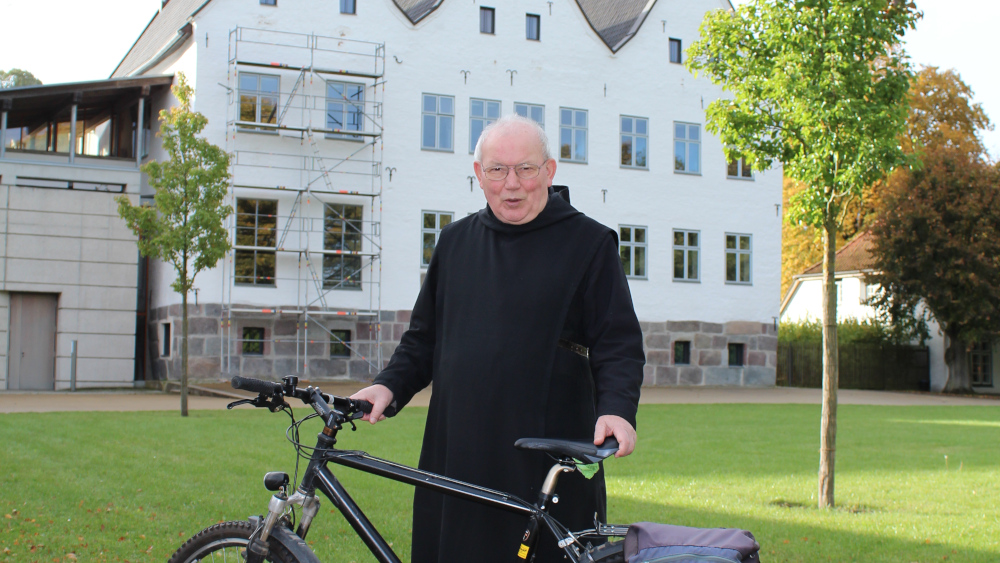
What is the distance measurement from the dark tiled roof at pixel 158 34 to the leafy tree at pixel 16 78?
34.3ft

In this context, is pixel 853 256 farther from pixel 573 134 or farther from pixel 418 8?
pixel 418 8

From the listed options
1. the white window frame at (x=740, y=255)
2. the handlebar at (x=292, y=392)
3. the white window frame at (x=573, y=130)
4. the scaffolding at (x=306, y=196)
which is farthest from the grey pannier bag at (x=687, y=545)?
the white window frame at (x=740, y=255)

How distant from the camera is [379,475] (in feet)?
9.82

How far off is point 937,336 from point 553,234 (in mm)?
37903

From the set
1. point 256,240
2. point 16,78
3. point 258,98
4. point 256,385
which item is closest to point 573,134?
point 258,98

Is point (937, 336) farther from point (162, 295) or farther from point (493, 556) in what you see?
point (493, 556)

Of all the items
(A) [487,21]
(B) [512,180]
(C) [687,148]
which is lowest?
(B) [512,180]

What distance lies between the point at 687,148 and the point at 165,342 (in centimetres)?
1658

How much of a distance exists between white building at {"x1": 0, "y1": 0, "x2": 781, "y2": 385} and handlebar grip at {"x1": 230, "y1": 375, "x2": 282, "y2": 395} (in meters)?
22.3

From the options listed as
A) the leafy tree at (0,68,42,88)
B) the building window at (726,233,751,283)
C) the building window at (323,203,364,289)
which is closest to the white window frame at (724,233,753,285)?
the building window at (726,233,751,283)

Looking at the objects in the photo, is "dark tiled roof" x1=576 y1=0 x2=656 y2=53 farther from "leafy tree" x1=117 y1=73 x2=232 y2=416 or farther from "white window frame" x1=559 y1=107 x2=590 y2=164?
"leafy tree" x1=117 y1=73 x2=232 y2=416

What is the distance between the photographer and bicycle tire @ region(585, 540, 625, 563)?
2611mm

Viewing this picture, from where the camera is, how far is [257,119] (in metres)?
25.2

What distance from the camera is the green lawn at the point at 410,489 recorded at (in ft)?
20.7
